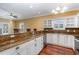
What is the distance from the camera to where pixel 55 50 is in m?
1.49

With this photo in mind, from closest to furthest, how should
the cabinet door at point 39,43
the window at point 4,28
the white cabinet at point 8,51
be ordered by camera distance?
the white cabinet at point 8,51
the window at point 4,28
the cabinet door at point 39,43

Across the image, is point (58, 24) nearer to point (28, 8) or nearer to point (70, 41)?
point (70, 41)

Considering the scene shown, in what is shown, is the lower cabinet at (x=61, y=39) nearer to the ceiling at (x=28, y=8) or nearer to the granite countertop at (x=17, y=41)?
the granite countertop at (x=17, y=41)

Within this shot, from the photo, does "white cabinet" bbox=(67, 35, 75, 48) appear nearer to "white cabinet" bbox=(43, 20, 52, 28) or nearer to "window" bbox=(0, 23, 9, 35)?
"white cabinet" bbox=(43, 20, 52, 28)

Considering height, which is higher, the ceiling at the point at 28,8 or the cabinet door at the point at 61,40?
the ceiling at the point at 28,8

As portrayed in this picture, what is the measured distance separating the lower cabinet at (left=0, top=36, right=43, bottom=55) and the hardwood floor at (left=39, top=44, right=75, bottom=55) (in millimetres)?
105

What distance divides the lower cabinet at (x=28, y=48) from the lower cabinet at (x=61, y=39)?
0.58 feet

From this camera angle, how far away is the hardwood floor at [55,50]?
1.45 m

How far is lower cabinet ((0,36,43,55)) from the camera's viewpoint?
1284mm

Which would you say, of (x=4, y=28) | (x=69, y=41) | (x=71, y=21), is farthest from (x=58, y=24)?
(x=4, y=28)

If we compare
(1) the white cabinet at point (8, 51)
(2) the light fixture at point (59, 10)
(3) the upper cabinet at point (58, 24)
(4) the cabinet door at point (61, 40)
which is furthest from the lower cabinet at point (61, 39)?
(1) the white cabinet at point (8, 51)

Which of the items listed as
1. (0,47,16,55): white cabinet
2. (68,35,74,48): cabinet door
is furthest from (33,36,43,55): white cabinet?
(68,35,74,48): cabinet door

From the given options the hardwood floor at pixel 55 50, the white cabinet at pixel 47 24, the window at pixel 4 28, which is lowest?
the hardwood floor at pixel 55 50

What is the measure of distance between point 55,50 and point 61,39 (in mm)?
207
